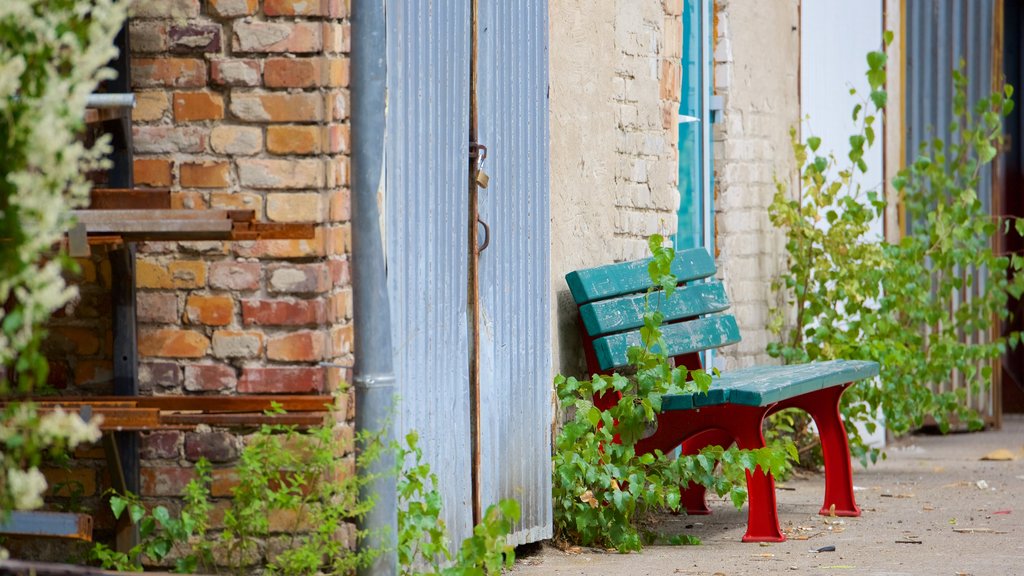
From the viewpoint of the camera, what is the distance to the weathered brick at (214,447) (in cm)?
392

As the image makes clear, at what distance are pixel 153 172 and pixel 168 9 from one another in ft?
1.34

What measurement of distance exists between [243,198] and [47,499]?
911 mm

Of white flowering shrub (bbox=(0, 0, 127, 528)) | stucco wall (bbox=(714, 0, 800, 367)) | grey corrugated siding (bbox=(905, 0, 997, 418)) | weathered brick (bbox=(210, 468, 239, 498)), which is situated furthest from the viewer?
grey corrugated siding (bbox=(905, 0, 997, 418))

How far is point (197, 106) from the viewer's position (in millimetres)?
3936

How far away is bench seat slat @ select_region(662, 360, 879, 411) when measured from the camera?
17.6 feet

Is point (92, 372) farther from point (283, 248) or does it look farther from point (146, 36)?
point (146, 36)

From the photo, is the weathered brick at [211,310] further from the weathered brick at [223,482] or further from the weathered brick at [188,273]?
the weathered brick at [223,482]

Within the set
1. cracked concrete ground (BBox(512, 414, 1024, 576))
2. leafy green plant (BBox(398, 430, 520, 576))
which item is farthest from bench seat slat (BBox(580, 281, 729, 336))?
leafy green plant (BBox(398, 430, 520, 576))

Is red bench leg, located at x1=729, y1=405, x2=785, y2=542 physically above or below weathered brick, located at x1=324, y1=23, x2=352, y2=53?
below

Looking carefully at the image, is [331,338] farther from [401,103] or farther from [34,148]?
[34,148]

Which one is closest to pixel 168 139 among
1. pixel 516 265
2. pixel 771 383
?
pixel 516 265

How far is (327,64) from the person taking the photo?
3920 mm

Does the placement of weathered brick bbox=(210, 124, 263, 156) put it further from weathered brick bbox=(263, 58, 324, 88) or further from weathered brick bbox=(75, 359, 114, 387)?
weathered brick bbox=(75, 359, 114, 387)

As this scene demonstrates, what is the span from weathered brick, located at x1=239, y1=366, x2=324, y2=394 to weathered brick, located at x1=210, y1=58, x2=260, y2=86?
0.72 meters
